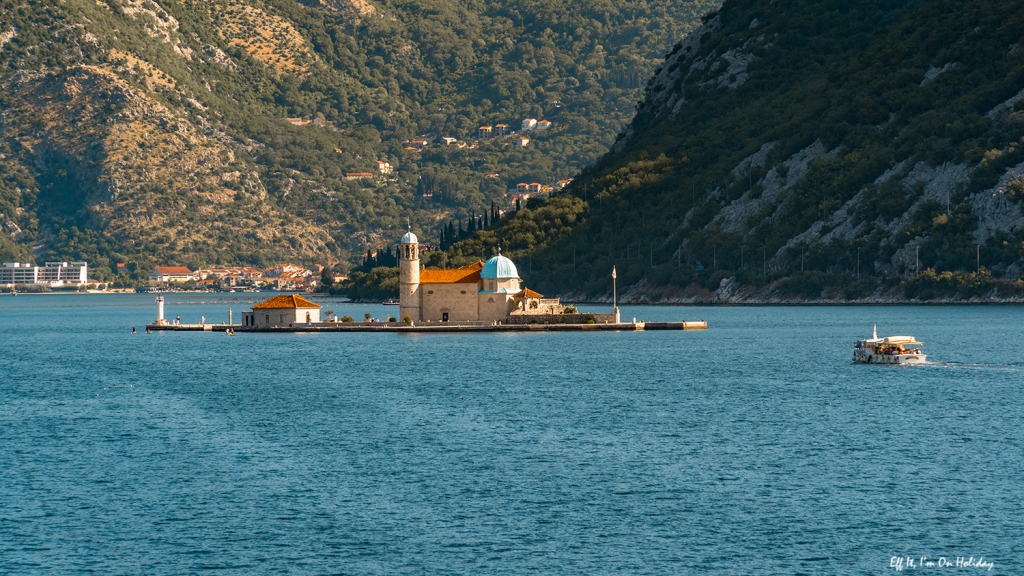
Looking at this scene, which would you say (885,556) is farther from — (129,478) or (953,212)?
(953,212)

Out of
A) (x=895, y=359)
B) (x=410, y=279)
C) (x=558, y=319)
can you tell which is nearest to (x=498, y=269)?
(x=558, y=319)

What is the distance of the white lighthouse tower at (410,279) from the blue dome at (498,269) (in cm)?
711

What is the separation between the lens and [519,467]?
2239 inches

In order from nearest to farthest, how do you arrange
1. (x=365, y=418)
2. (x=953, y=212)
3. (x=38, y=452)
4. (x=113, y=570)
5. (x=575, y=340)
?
(x=113, y=570), (x=38, y=452), (x=365, y=418), (x=575, y=340), (x=953, y=212)

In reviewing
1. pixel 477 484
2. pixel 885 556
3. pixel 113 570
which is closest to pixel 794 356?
pixel 477 484

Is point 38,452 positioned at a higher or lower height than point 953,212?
lower

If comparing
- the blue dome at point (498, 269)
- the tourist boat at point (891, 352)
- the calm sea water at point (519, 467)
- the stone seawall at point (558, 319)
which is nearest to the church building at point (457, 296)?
the blue dome at point (498, 269)

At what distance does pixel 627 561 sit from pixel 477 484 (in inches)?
472

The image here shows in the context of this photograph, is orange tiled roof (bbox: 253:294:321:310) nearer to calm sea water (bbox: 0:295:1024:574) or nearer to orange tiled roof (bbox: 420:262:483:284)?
orange tiled roof (bbox: 420:262:483:284)

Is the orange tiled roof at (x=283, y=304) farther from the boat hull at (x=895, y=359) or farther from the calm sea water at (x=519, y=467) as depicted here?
the boat hull at (x=895, y=359)

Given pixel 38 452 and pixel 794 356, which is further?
pixel 794 356

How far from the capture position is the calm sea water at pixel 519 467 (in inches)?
1704

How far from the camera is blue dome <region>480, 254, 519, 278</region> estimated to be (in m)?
144

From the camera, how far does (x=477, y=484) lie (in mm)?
53156
